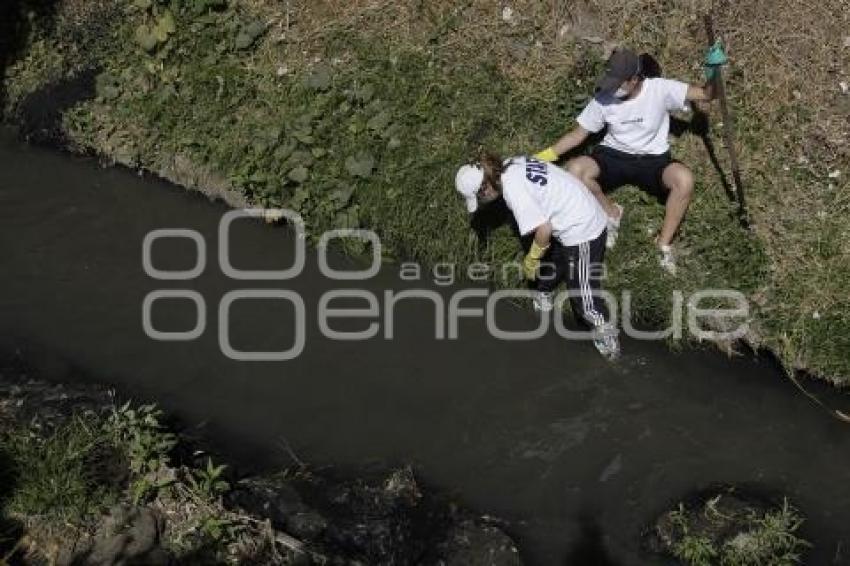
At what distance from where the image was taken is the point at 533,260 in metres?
7.54

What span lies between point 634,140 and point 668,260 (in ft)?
3.28

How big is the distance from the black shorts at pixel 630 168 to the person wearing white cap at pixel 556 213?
0.43 metres

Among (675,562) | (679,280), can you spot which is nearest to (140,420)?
(675,562)

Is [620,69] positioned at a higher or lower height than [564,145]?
higher

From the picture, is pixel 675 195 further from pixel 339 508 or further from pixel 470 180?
pixel 339 508

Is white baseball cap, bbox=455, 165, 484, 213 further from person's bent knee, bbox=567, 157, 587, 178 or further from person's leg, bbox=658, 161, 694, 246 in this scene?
person's leg, bbox=658, 161, 694, 246

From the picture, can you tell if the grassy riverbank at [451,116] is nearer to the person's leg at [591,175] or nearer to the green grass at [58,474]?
the person's leg at [591,175]

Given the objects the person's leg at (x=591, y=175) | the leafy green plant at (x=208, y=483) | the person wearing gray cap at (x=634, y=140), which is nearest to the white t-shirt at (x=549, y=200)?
the person's leg at (x=591, y=175)

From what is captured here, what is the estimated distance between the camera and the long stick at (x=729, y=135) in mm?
7332

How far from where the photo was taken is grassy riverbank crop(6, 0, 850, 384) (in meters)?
7.69

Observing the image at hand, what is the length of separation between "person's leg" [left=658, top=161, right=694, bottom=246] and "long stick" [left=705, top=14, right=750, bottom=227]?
35 cm

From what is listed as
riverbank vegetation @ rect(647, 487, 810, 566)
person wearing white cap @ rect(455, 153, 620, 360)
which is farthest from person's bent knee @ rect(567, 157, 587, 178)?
riverbank vegetation @ rect(647, 487, 810, 566)

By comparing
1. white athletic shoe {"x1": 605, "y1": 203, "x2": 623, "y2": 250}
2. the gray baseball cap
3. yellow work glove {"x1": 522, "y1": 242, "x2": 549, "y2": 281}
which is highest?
the gray baseball cap

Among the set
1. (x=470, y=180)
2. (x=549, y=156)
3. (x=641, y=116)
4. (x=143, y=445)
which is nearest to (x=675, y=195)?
(x=641, y=116)
